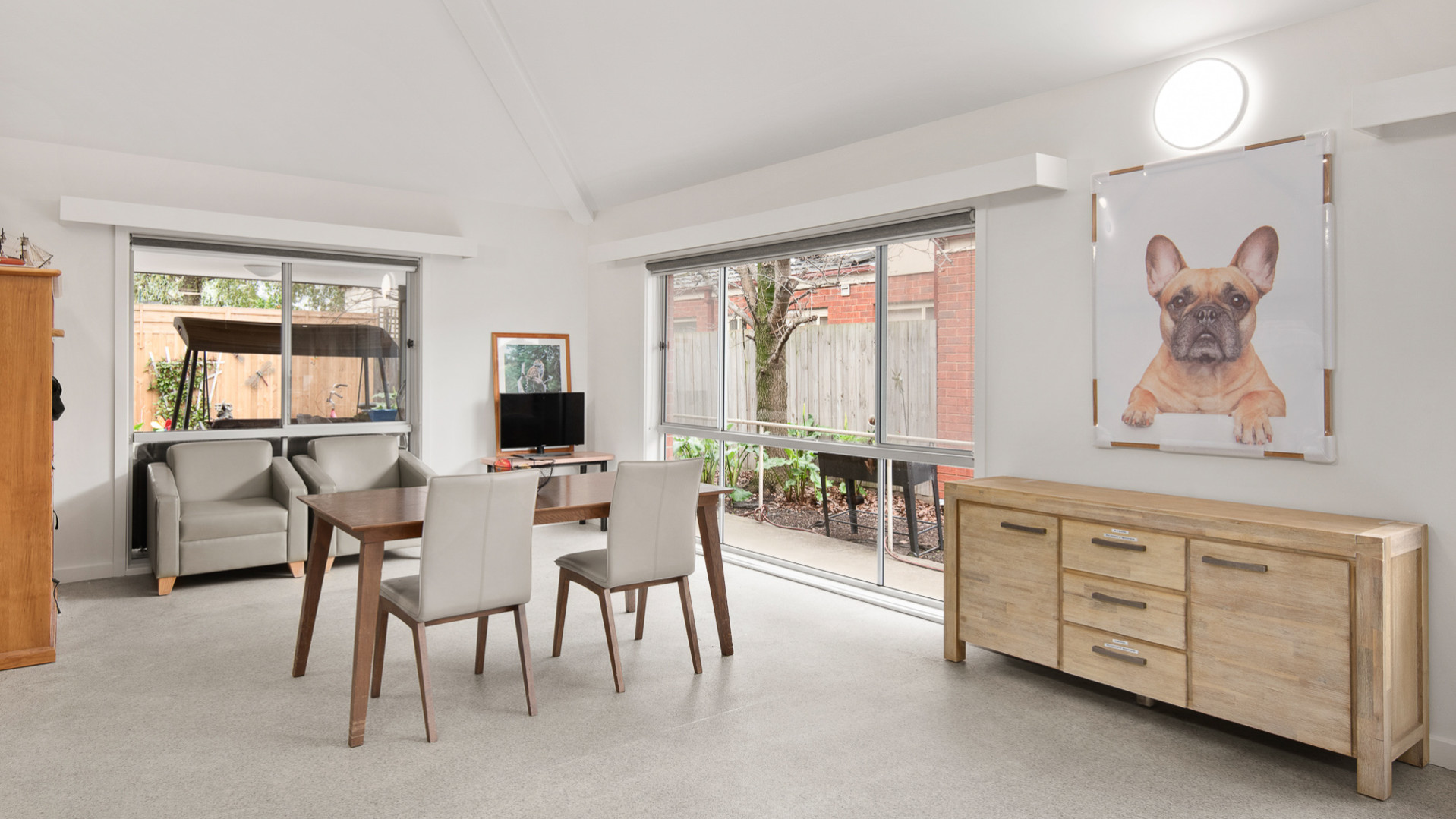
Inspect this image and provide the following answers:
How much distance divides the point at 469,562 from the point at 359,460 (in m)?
3.14

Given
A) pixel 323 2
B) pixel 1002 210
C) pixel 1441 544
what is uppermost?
pixel 323 2

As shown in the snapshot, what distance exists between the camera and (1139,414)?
11.9 feet

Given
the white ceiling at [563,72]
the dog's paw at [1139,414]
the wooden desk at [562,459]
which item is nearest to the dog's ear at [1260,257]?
the dog's paw at [1139,414]

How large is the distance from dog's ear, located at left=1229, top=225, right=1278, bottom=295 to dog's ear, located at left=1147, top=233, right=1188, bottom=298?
23 cm

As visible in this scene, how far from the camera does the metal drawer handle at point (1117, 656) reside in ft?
10.4

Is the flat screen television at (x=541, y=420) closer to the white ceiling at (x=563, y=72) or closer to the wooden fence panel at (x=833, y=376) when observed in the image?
the wooden fence panel at (x=833, y=376)

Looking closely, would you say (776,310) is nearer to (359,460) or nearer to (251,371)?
(359,460)

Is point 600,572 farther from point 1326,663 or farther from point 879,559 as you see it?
point 1326,663

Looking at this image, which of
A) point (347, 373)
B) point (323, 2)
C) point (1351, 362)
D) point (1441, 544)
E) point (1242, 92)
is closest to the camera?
point (1441, 544)

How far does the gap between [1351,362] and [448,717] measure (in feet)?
11.8

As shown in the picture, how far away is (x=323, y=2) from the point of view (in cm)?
450

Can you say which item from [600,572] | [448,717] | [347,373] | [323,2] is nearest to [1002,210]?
[600,572]

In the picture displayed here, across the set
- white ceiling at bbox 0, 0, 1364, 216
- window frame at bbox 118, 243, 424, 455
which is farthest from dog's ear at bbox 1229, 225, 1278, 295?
window frame at bbox 118, 243, 424, 455

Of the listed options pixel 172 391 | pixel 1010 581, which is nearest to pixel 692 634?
pixel 1010 581
